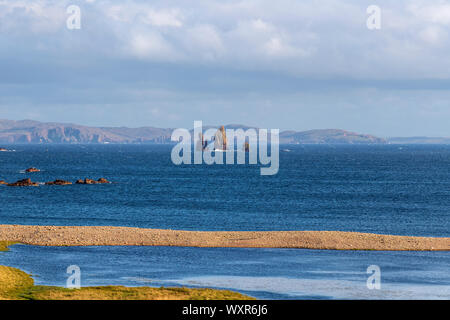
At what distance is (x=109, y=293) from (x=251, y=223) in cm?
4490

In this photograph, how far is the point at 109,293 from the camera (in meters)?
39.1

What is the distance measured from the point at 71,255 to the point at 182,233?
47.5 ft

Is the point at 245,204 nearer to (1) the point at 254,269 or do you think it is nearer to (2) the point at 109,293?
(1) the point at 254,269

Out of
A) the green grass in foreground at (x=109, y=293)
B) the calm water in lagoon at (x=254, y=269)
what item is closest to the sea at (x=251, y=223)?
the calm water in lagoon at (x=254, y=269)

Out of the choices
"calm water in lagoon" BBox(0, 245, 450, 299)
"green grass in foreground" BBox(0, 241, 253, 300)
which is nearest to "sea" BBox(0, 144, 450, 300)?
"calm water in lagoon" BBox(0, 245, 450, 299)

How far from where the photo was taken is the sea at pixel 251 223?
45531mm

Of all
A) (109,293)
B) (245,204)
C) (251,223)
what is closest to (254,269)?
(109,293)

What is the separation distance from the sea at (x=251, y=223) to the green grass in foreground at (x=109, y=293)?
267cm

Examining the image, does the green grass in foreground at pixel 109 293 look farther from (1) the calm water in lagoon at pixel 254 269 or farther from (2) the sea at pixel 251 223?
(2) the sea at pixel 251 223

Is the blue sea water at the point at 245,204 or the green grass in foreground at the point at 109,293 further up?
the blue sea water at the point at 245,204

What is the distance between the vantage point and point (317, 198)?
114m

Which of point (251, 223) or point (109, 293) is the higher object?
point (251, 223)

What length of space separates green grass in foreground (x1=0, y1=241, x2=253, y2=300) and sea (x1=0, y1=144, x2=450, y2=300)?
8.77 ft
